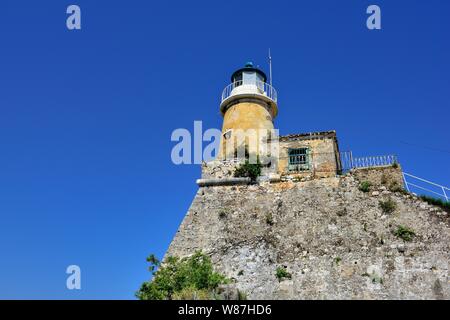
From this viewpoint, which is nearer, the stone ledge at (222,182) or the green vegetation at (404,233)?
the green vegetation at (404,233)

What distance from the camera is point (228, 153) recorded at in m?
25.9

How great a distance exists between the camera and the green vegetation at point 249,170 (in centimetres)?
2259

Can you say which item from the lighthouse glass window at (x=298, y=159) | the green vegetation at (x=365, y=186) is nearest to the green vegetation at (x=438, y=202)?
the green vegetation at (x=365, y=186)

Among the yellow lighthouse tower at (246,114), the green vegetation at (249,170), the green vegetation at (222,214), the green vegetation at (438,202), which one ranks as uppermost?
the yellow lighthouse tower at (246,114)

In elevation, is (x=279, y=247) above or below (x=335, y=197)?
below

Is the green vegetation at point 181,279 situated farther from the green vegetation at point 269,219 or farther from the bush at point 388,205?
the bush at point 388,205

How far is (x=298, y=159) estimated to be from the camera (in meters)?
22.8

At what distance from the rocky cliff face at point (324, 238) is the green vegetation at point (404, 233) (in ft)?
0.26

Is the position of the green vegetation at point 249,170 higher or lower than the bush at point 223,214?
higher

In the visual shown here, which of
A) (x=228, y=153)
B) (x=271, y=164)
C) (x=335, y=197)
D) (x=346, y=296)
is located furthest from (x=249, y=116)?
(x=346, y=296)

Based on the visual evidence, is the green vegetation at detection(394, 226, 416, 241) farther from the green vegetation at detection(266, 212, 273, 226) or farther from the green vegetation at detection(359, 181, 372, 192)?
the green vegetation at detection(266, 212, 273, 226)

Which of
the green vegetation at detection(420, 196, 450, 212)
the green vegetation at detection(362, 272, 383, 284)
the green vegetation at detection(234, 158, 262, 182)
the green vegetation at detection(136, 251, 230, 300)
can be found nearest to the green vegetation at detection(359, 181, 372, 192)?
the green vegetation at detection(420, 196, 450, 212)
